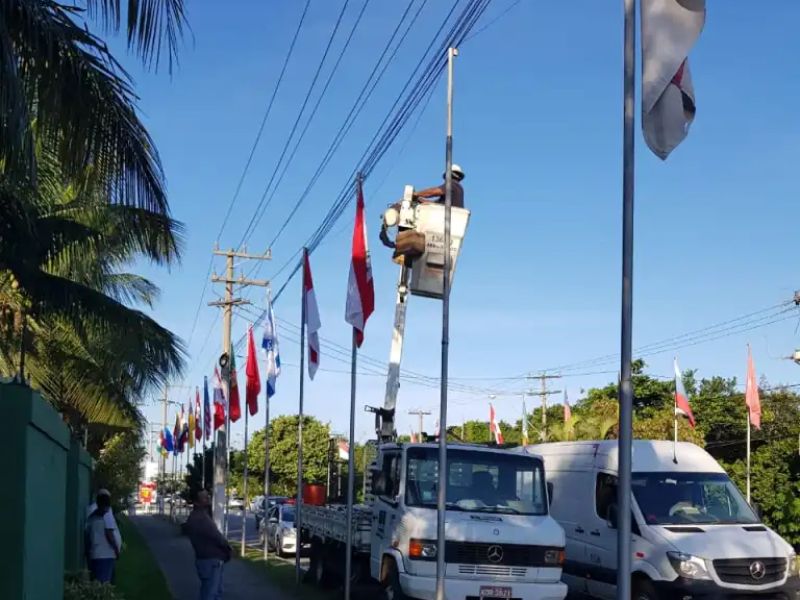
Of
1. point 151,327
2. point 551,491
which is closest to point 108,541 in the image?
point 151,327

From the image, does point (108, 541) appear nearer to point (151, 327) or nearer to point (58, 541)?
point (151, 327)

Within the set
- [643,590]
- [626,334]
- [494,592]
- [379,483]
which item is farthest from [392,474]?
[626,334]

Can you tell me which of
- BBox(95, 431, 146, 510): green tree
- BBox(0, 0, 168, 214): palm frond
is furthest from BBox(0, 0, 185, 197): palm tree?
BBox(95, 431, 146, 510): green tree

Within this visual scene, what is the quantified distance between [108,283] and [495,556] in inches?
434

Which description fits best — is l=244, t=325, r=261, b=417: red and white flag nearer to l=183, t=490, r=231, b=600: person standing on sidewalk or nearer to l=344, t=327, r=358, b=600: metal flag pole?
l=344, t=327, r=358, b=600: metal flag pole

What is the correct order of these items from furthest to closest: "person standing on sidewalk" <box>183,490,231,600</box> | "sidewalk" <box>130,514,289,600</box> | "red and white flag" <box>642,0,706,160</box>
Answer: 1. "sidewalk" <box>130,514,289,600</box>
2. "person standing on sidewalk" <box>183,490,231,600</box>
3. "red and white flag" <box>642,0,706,160</box>

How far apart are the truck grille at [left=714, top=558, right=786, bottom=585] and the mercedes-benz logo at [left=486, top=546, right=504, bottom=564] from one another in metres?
2.69

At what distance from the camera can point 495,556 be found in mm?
12680

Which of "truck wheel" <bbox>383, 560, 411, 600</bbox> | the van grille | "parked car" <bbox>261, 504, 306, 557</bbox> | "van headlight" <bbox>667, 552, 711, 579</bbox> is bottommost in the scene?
"parked car" <bbox>261, 504, 306, 557</bbox>

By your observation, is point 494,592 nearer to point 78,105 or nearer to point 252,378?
point 78,105

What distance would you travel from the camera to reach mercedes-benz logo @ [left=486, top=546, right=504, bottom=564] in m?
12.7

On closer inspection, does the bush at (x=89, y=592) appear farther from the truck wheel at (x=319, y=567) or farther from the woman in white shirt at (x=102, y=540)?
the truck wheel at (x=319, y=567)

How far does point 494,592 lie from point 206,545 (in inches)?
145

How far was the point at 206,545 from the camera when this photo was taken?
12742mm
